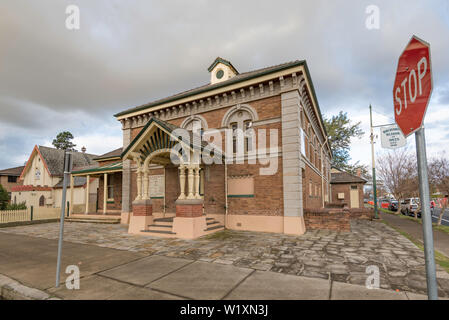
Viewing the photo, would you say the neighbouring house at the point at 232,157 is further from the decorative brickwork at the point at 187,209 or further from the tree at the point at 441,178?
the tree at the point at 441,178

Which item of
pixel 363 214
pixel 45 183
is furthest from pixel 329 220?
pixel 45 183

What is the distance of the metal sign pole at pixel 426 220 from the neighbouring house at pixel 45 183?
27296 millimetres

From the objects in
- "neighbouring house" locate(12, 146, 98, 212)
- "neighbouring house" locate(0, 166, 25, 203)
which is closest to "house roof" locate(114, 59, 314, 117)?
"neighbouring house" locate(12, 146, 98, 212)

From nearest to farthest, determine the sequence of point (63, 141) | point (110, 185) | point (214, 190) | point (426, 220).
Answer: point (426, 220) → point (214, 190) → point (110, 185) → point (63, 141)

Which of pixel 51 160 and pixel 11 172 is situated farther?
pixel 11 172

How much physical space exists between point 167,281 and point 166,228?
18.6 ft

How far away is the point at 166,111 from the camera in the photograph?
1404 centimetres

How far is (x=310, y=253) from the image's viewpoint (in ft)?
21.5

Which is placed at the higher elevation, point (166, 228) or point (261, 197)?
point (261, 197)

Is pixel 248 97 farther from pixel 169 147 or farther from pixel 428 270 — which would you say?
pixel 428 270

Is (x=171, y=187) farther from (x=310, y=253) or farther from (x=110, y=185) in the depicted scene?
(x=310, y=253)

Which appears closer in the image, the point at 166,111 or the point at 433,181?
the point at 166,111
